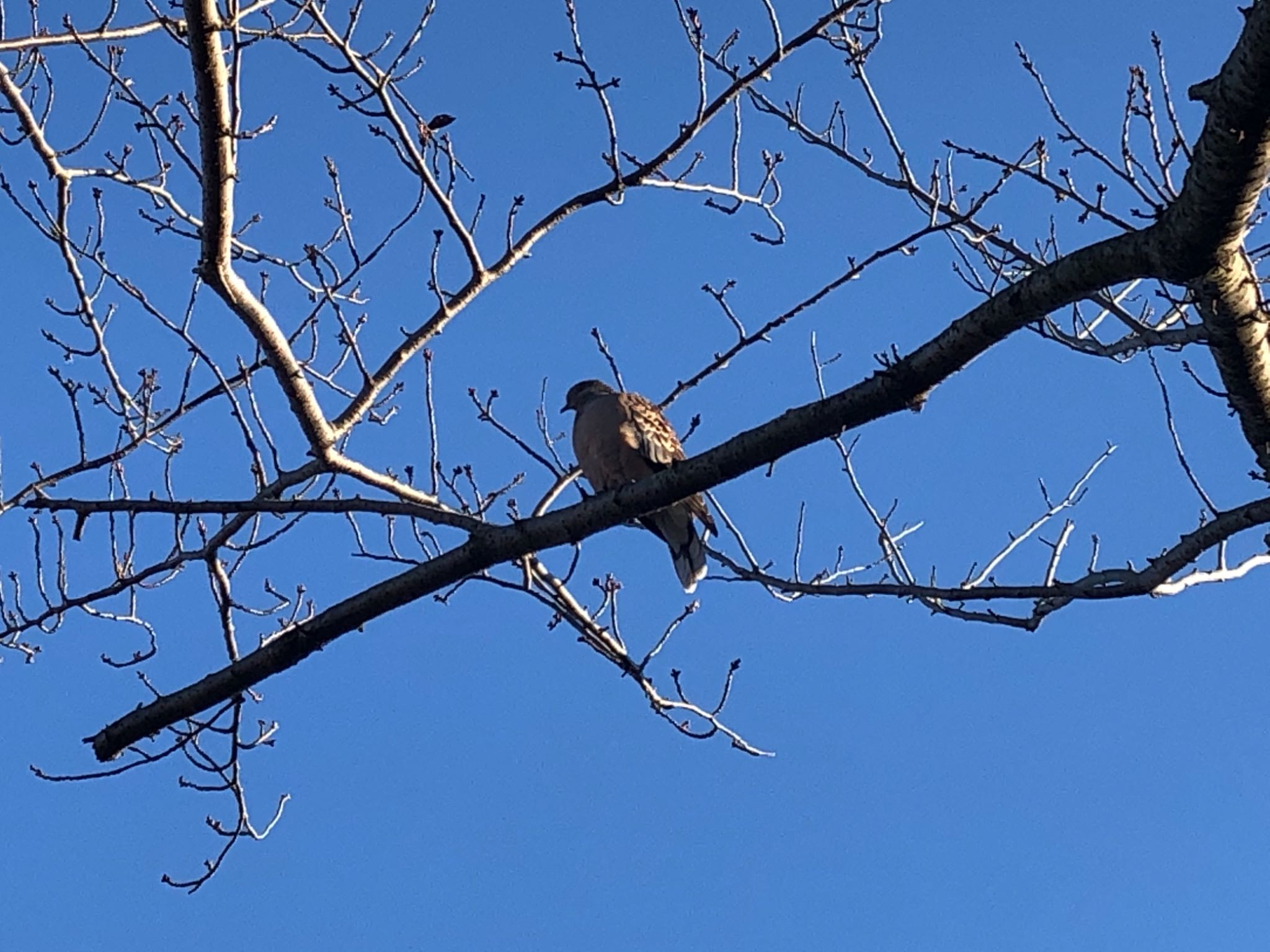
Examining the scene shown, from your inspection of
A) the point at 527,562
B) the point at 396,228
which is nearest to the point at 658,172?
the point at 396,228

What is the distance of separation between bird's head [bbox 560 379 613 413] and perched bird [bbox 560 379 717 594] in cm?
49

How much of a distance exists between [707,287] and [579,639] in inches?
45.1

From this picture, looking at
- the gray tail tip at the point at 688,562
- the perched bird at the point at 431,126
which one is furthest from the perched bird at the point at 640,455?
the perched bird at the point at 431,126

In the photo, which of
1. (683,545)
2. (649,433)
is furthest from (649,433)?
(683,545)

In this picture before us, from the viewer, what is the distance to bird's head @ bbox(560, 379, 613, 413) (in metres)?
6.88

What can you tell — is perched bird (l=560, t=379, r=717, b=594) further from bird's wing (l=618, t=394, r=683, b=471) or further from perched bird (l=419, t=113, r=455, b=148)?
perched bird (l=419, t=113, r=455, b=148)

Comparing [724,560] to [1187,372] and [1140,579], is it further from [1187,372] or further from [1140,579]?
[1187,372]

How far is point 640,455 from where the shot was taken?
19.9ft

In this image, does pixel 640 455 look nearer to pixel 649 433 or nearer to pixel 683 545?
pixel 649 433

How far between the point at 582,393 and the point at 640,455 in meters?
1.12

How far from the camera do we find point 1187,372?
3.62 meters

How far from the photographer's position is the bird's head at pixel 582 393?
271 inches

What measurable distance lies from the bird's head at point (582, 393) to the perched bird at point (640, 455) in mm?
485

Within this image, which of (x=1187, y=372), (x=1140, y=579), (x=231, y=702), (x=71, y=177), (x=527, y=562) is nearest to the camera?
(x=1140, y=579)
